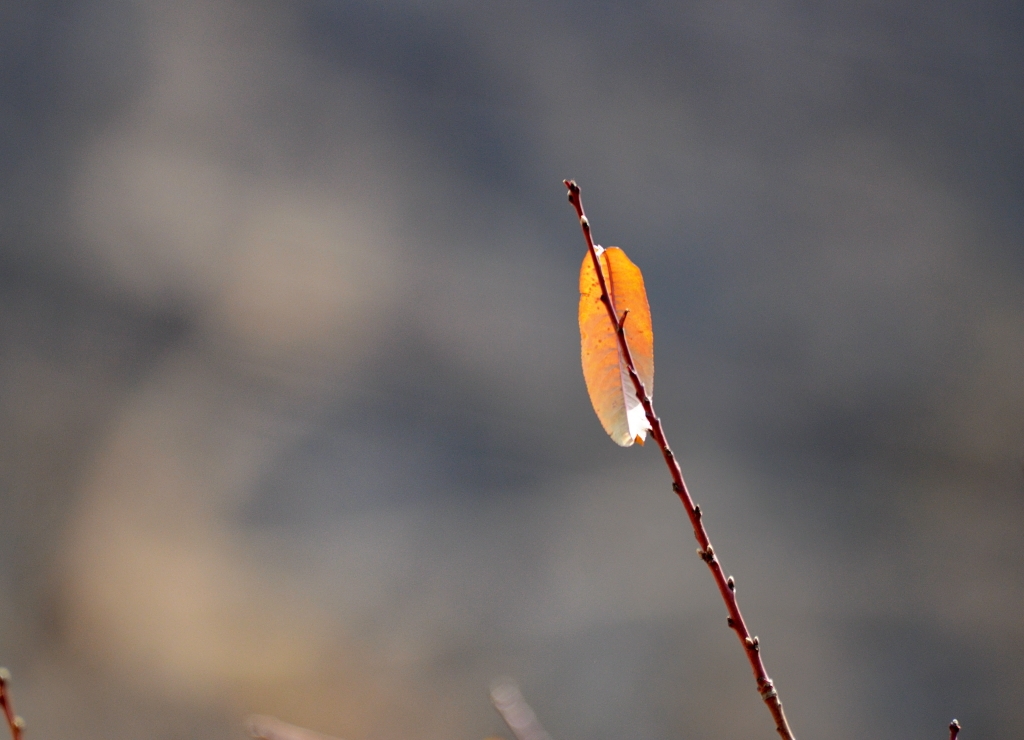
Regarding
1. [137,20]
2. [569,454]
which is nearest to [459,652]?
[569,454]

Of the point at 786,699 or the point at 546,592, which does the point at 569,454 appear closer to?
the point at 546,592

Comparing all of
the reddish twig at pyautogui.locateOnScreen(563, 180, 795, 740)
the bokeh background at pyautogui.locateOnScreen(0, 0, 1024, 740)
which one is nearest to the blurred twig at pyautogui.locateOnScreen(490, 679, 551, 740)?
the reddish twig at pyautogui.locateOnScreen(563, 180, 795, 740)

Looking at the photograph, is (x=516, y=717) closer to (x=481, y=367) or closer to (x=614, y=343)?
(x=614, y=343)

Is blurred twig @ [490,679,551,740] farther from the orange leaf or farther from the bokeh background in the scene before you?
the bokeh background

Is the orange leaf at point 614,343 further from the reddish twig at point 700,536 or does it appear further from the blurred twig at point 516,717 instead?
the blurred twig at point 516,717

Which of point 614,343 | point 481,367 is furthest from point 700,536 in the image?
point 481,367
